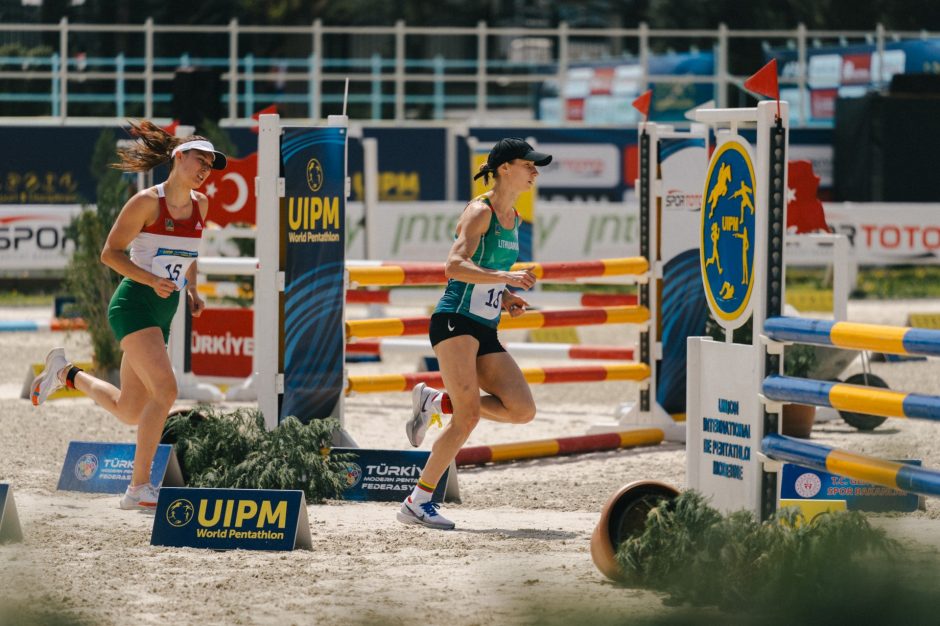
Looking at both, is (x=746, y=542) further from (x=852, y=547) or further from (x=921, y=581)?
(x=921, y=581)

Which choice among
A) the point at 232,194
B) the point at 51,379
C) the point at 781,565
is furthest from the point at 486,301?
the point at 232,194

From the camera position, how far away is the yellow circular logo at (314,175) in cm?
799

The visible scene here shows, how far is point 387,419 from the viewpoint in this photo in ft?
36.1

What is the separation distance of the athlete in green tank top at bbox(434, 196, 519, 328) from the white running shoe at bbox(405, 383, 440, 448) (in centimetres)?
41

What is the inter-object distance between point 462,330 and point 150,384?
55.2 inches

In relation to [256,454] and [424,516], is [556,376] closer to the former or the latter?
[256,454]

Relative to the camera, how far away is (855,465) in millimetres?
5043

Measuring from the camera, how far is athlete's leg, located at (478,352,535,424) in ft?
22.1

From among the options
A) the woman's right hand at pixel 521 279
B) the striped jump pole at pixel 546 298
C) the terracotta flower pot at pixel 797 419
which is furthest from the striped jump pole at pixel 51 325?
the woman's right hand at pixel 521 279

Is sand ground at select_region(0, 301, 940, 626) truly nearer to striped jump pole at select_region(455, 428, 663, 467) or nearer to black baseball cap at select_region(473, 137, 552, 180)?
striped jump pole at select_region(455, 428, 663, 467)

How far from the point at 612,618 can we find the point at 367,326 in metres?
6.16

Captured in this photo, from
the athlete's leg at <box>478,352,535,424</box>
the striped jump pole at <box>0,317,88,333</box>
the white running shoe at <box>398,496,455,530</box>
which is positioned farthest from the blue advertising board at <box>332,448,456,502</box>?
the striped jump pole at <box>0,317,88,333</box>

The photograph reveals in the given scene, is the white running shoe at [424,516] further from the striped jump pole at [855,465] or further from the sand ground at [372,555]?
the striped jump pole at [855,465]

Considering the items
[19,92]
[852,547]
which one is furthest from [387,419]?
[19,92]
